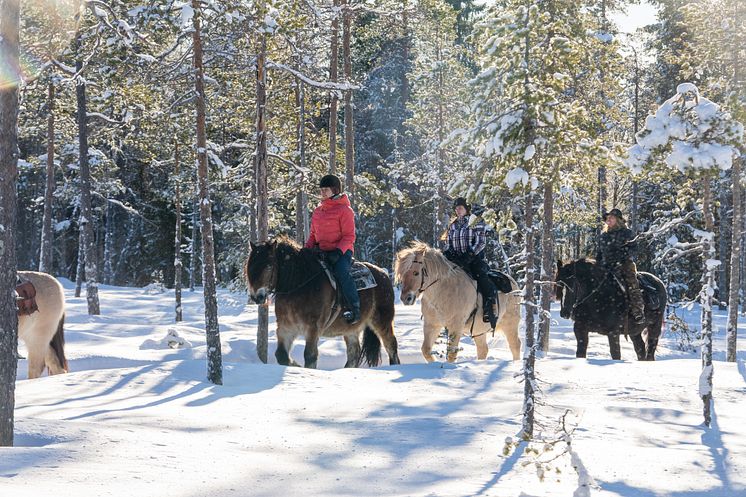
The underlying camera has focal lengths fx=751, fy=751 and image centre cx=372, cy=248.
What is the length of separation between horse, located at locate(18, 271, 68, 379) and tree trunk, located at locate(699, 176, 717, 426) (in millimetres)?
9068

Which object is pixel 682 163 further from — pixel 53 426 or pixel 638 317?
pixel 53 426

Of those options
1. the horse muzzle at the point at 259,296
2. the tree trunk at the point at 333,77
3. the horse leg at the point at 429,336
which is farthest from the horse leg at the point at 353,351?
the tree trunk at the point at 333,77

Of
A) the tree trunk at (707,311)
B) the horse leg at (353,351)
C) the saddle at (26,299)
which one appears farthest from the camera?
the horse leg at (353,351)

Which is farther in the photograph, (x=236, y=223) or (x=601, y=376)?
(x=236, y=223)

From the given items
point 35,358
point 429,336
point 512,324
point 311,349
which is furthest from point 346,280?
point 35,358

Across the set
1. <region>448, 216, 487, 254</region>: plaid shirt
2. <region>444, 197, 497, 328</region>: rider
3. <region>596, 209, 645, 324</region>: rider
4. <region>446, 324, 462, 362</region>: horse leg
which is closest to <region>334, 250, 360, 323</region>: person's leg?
<region>446, 324, 462, 362</region>: horse leg

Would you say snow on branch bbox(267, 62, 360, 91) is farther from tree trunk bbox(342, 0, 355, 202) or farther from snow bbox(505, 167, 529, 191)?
snow bbox(505, 167, 529, 191)

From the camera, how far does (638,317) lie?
45.7 ft

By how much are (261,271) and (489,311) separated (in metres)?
4.43

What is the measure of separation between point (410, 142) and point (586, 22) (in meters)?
23.8

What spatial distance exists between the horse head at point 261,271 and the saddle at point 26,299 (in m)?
3.20

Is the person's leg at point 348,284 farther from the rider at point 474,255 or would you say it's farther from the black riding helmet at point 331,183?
A: the rider at point 474,255

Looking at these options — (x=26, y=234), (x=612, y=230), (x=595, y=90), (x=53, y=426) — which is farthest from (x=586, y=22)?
(x=26, y=234)

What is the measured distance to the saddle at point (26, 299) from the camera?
11.0 meters
